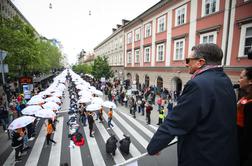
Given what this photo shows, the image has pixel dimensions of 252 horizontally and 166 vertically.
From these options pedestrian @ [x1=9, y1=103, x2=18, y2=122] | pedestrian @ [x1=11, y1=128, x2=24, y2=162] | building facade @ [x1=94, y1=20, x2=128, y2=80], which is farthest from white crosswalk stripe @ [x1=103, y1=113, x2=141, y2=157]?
building facade @ [x1=94, y1=20, x2=128, y2=80]

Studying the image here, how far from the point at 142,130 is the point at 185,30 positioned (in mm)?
12694

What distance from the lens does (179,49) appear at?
55.9 feet

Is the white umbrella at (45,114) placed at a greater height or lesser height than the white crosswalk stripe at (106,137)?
greater

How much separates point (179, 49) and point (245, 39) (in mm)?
6689

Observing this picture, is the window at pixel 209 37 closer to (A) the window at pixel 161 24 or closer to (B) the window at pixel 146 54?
(A) the window at pixel 161 24

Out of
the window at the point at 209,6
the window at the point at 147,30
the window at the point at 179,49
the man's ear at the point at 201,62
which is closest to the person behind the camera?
the man's ear at the point at 201,62

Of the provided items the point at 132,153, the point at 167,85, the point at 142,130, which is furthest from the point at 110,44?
the point at 132,153

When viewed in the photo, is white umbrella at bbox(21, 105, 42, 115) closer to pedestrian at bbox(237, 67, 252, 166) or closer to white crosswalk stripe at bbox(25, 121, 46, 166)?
white crosswalk stripe at bbox(25, 121, 46, 166)

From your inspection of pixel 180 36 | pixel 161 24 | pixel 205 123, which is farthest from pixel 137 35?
pixel 205 123

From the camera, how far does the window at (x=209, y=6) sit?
1302 centimetres

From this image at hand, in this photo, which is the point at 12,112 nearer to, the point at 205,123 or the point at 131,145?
the point at 131,145

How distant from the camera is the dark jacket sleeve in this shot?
1.14 metres

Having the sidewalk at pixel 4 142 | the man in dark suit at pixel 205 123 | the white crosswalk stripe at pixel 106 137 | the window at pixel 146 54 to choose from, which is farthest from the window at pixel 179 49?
the sidewalk at pixel 4 142

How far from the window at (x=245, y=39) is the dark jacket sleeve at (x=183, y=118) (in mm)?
13479
